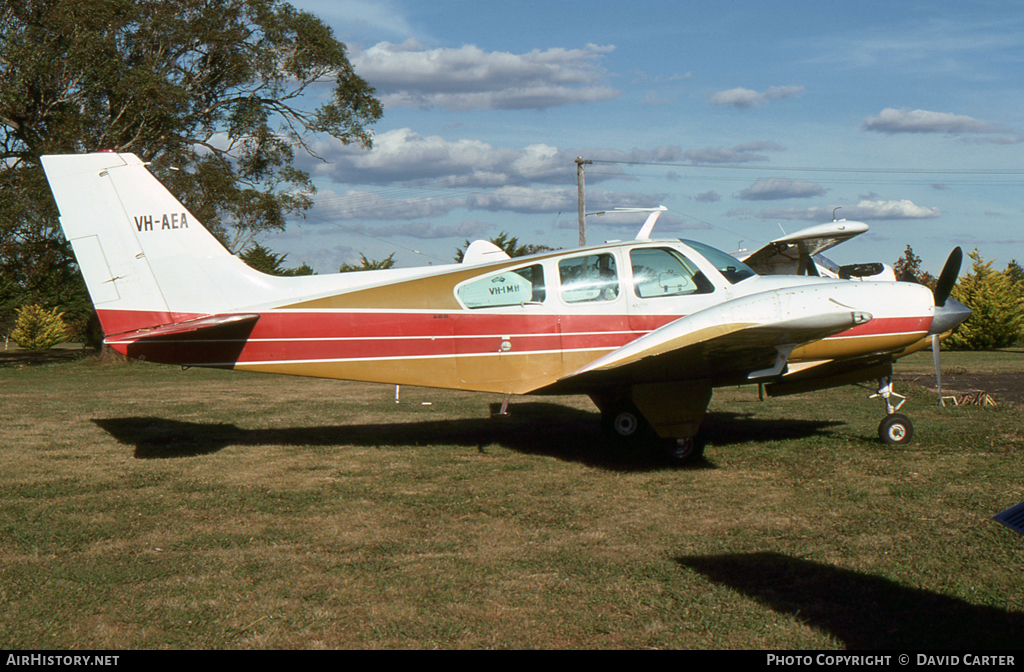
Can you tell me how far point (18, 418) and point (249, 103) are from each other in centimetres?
1938

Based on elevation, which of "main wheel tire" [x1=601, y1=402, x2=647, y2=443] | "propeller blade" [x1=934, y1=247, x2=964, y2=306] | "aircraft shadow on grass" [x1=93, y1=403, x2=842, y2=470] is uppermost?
"propeller blade" [x1=934, y1=247, x2=964, y2=306]

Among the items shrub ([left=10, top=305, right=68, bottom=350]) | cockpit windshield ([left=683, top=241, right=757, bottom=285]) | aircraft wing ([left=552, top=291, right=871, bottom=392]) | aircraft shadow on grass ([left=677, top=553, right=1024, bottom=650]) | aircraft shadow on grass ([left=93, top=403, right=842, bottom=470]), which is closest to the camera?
aircraft shadow on grass ([left=677, top=553, right=1024, bottom=650])

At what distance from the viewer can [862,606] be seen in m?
4.18

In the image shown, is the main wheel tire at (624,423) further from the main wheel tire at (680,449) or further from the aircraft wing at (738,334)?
the aircraft wing at (738,334)

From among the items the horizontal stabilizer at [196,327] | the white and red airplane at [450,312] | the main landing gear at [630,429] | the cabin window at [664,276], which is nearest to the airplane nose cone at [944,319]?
the white and red airplane at [450,312]

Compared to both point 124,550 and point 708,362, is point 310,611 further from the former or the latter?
point 708,362

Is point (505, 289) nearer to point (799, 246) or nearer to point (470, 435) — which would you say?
point (470, 435)

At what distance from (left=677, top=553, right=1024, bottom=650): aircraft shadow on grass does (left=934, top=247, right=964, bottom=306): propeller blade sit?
16.3ft

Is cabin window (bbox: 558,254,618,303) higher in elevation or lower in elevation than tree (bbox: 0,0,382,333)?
lower

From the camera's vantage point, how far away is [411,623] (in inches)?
161

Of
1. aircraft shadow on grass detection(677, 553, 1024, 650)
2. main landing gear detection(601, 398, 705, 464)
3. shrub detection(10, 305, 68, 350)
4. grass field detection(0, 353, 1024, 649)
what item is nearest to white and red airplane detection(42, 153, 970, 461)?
main landing gear detection(601, 398, 705, 464)

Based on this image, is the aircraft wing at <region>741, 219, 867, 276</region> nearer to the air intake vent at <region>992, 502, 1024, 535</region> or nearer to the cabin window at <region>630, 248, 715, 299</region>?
the cabin window at <region>630, 248, 715, 299</region>

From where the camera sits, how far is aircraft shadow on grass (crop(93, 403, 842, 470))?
8.95 meters

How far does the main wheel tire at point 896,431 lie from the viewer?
8772mm
